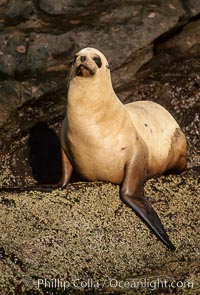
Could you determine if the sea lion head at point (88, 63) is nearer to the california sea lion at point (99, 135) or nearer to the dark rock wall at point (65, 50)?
the california sea lion at point (99, 135)

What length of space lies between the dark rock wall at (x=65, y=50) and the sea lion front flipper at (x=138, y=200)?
158 cm

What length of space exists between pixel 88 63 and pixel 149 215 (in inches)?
62.5

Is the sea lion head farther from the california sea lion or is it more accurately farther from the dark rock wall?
the dark rock wall

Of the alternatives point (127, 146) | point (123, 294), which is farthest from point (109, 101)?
point (123, 294)

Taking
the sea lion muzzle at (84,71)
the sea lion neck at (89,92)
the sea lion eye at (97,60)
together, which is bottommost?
the sea lion neck at (89,92)

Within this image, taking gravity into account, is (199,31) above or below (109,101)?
below

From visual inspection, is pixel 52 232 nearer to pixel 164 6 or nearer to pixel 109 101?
pixel 109 101

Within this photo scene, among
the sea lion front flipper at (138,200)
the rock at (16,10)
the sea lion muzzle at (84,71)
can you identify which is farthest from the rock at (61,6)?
the sea lion front flipper at (138,200)

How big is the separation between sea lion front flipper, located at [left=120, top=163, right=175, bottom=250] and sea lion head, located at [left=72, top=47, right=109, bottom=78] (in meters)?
1.01

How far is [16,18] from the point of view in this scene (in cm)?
994

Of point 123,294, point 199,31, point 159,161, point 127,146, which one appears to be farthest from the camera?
point 199,31

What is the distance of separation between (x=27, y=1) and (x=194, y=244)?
14.1ft

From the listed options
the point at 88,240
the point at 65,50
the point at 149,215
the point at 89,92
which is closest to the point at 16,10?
the point at 65,50

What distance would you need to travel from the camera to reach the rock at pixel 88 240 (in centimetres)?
679
